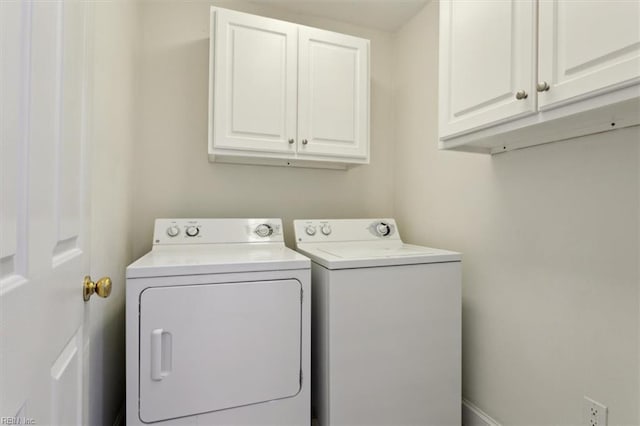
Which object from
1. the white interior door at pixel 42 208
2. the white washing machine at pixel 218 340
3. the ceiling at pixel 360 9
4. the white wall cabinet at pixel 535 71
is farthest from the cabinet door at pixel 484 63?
the white interior door at pixel 42 208

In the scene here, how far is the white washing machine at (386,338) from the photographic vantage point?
1.39m

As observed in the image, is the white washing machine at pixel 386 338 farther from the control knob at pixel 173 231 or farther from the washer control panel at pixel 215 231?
the control knob at pixel 173 231

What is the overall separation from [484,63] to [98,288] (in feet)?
4.76

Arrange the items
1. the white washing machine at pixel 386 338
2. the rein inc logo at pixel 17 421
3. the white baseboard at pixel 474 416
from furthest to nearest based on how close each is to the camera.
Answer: the white baseboard at pixel 474 416 → the white washing machine at pixel 386 338 → the rein inc logo at pixel 17 421

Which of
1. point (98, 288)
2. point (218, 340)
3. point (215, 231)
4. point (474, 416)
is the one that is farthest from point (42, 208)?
point (474, 416)

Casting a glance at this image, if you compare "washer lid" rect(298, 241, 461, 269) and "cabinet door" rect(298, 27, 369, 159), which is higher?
"cabinet door" rect(298, 27, 369, 159)

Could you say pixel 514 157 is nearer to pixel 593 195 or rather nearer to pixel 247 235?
pixel 593 195

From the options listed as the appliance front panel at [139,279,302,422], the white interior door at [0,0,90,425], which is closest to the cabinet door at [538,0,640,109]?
the appliance front panel at [139,279,302,422]

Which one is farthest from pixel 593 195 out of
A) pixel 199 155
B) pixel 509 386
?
pixel 199 155

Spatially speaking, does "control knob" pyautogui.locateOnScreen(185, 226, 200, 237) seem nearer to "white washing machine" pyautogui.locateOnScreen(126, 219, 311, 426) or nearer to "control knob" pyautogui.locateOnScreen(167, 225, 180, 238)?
"control knob" pyautogui.locateOnScreen(167, 225, 180, 238)

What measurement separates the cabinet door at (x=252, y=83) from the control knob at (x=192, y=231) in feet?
1.54

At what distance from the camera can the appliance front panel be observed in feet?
3.94

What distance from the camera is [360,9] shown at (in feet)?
7.06

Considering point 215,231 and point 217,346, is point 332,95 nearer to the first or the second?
point 215,231
